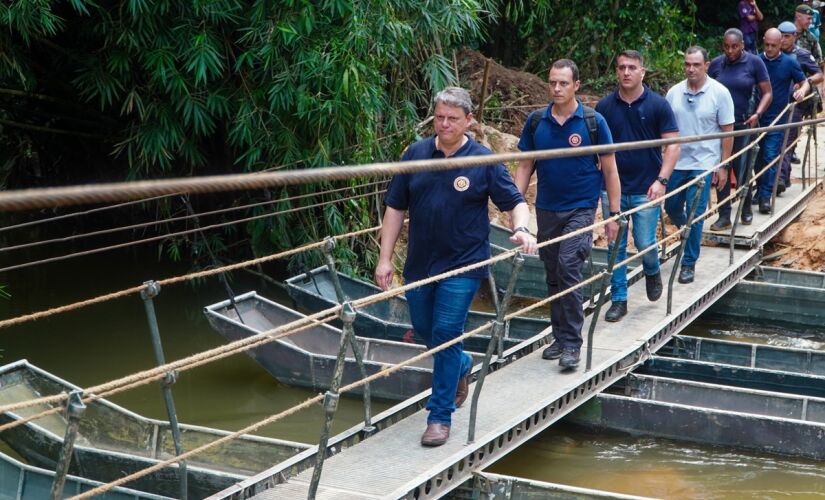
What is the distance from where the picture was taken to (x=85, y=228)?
12.5 metres

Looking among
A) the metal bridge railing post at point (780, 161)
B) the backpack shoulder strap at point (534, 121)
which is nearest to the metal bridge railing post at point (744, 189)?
the metal bridge railing post at point (780, 161)

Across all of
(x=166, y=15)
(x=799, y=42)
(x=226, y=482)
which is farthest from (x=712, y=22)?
(x=226, y=482)

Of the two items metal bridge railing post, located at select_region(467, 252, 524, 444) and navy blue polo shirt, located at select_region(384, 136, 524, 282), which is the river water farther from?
navy blue polo shirt, located at select_region(384, 136, 524, 282)

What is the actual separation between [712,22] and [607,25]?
5666mm

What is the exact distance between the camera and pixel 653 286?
802 cm

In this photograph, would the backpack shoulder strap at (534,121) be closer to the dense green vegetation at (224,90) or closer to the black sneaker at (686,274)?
the black sneaker at (686,274)

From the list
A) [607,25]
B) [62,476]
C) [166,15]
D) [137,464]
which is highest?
[607,25]

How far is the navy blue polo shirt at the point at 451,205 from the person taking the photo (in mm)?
5023

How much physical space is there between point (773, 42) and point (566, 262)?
4889 millimetres

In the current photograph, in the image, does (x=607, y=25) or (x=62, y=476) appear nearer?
(x=62, y=476)

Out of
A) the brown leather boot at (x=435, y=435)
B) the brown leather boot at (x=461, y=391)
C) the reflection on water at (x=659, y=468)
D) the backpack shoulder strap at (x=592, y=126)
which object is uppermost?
the backpack shoulder strap at (x=592, y=126)

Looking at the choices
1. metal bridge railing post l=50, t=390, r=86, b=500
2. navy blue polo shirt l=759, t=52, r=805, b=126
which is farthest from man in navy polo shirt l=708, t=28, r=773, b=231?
metal bridge railing post l=50, t=390, r=86, b=500

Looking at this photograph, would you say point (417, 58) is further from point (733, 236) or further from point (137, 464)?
point (137, 464)

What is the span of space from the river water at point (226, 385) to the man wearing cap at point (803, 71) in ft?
8.32
